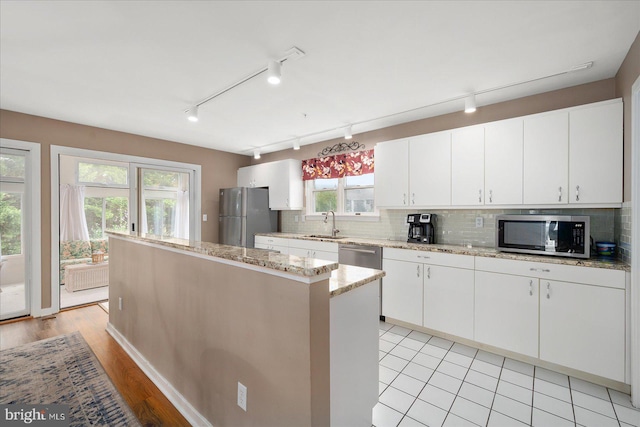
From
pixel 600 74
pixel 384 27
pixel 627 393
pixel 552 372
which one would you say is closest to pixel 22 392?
pixel 384 27

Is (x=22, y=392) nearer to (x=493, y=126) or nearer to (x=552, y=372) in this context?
(x=552, y=372)

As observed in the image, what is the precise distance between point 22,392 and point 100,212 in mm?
2845

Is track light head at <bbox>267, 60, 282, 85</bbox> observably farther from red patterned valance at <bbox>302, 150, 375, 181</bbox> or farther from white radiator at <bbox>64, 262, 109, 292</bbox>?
white radiator at <bbox>64, 262, 109, 292</bbox>

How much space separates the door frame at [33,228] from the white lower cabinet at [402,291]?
423 centimetres

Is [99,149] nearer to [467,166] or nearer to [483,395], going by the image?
[467,166]

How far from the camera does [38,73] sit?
2.39 m

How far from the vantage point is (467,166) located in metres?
2.99

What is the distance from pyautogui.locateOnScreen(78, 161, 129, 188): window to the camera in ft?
13.4

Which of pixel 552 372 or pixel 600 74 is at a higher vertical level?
pixel 600 74

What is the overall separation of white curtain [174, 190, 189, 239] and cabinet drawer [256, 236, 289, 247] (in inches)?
52.7

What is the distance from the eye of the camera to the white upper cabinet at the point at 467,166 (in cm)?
291

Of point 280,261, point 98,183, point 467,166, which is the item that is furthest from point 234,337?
point 98,183

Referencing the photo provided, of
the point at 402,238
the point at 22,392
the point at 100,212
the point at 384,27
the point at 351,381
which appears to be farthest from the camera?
the point at 100,212

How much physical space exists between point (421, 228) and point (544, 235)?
47.0 inches
